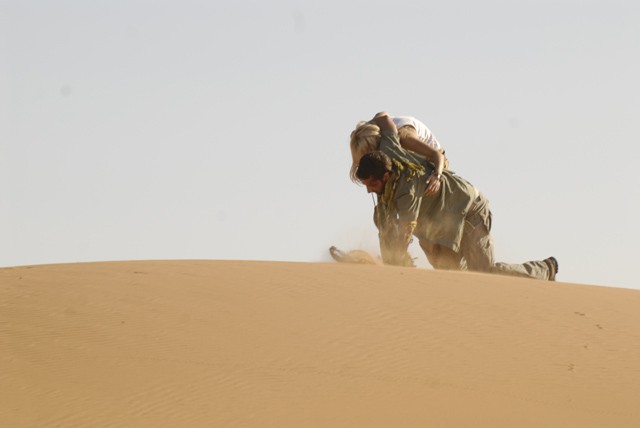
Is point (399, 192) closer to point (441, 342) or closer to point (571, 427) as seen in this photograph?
point (441, 342)

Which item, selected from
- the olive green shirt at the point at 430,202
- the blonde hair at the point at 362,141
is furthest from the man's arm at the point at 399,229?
the blonde hair at the point at 362,141

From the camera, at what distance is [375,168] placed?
980cm

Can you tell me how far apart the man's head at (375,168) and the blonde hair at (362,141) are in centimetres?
12

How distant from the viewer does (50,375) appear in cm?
709

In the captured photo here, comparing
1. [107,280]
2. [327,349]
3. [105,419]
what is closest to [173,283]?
[107,280]

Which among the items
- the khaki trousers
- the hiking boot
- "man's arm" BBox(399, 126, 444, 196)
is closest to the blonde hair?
"man's arm" BBox(399, 126, 444, 196)

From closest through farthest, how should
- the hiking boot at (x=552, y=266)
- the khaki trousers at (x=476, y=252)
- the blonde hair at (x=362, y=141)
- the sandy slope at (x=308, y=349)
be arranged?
1. the sandy slope at (x=308, y=349)
2. the blonde hair at (x=362, y=141)
3. the khaki trousers at (x=476, y=252)
4. the hiking boot at (x=552, y=266)

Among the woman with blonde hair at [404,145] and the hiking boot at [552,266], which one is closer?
the woman with blonde hair at [404,145]

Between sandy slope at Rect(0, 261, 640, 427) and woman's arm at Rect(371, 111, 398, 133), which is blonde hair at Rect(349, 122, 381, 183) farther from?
sandy slope at Rect(0, 261, 640, 427)

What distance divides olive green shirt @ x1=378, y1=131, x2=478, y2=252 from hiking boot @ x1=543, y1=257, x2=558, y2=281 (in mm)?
943

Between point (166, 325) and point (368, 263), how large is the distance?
8.83 ft

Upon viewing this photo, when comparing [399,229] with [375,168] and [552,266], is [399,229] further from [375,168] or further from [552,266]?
[552,266]

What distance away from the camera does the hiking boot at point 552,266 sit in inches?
433

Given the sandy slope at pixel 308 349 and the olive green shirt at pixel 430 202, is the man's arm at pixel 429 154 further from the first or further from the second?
the sandy slope at pixel 308 349
